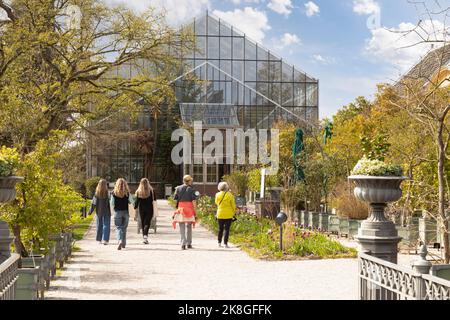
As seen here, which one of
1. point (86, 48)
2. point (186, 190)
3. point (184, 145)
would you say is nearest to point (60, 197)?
point (186, 190)

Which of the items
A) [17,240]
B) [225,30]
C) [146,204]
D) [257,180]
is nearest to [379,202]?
[17,240]

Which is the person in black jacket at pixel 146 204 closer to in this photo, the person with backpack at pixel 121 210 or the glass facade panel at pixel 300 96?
the person with backpack at pixel 121 210

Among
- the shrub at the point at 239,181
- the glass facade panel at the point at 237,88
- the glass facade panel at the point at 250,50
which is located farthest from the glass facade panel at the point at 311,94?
the shrub at the point at 239,181

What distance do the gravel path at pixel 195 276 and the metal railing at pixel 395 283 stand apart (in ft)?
4.43

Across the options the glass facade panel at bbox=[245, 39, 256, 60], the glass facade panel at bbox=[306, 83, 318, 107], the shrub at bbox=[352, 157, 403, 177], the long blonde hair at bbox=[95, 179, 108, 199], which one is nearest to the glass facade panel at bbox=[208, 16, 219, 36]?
the glass facade panel at bbox=[245, 39, 256, 60]

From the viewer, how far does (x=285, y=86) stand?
4962cm

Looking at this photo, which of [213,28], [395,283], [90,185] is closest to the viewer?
[395,283]

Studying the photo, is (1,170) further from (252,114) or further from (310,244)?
(252,114)

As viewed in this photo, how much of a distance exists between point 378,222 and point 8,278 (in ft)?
13.3

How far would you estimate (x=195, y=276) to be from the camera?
11344 mm

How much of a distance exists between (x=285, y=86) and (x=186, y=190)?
33842mm

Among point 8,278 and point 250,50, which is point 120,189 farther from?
point 250,50

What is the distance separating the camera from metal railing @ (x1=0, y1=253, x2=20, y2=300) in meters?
6.03

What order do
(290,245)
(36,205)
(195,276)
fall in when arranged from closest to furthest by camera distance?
1. (36,205)
2. (195,276)
3. (290,245)
